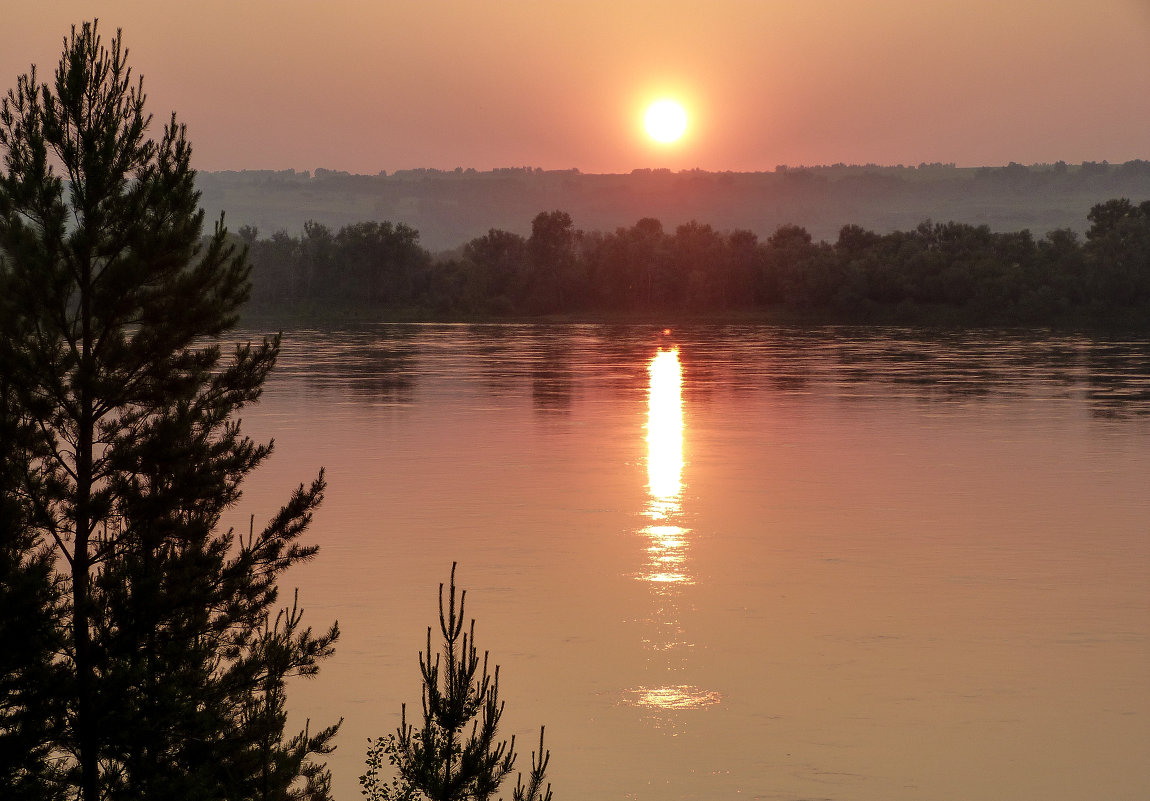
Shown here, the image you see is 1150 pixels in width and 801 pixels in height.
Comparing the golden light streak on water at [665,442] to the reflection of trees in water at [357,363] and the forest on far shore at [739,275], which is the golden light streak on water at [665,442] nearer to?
the reflection of trees in water at [357,363]

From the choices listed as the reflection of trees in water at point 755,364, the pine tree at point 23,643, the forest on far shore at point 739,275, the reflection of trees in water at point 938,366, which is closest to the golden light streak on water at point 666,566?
the pine tree at point 23,643

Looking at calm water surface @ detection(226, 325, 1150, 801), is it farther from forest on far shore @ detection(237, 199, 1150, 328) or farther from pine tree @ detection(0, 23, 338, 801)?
forest on far shore @ detection(237, 199, 1150, 328)

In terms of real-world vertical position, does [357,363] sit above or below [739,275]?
below

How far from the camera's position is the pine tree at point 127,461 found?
1004 centimetres

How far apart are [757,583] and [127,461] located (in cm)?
1071

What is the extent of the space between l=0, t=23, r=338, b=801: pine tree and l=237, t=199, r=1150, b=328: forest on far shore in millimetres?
111906

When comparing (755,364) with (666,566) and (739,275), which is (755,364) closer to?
(666,566)

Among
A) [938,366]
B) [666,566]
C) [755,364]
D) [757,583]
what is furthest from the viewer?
[755,364]

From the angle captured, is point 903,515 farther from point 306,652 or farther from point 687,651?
point 306,652

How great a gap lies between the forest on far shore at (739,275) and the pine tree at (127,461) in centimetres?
11191

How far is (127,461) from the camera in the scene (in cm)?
1059

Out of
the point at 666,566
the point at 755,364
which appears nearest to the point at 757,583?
the point at 666,566

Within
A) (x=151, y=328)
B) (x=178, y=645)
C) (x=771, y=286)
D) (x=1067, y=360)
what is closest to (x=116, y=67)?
(x=151, y=328)

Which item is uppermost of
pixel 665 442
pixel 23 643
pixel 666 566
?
pixel 23 643
